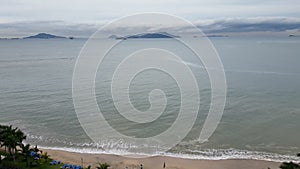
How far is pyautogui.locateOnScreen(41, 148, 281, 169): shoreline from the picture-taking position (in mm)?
29016

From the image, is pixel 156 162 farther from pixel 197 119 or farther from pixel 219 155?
pixel 197 119

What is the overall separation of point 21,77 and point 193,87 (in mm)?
42539

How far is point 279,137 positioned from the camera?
34.7 metres

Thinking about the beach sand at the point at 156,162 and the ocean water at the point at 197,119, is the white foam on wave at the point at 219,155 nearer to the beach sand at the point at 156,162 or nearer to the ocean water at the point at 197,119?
the ocean water at the point at 197,119

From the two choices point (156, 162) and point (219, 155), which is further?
point (219, 155)

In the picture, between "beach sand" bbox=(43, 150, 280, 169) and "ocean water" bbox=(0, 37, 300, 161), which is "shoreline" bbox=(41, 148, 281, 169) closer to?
"beach sand" bbox=(43, 150, 280, 169)

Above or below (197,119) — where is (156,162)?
below

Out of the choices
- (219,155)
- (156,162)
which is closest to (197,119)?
(219,155)

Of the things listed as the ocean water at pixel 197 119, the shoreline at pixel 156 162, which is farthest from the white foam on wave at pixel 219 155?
the shoreline at pixel 156 162

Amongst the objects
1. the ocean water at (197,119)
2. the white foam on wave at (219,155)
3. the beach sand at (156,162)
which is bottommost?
the beach sand at (156,162)

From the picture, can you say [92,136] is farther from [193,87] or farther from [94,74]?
A: [94,74]

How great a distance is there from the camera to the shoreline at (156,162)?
29.0 meters

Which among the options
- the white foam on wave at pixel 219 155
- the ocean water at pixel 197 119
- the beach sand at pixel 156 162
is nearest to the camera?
the beach sand at pixel 156 162

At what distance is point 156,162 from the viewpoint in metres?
30.0
